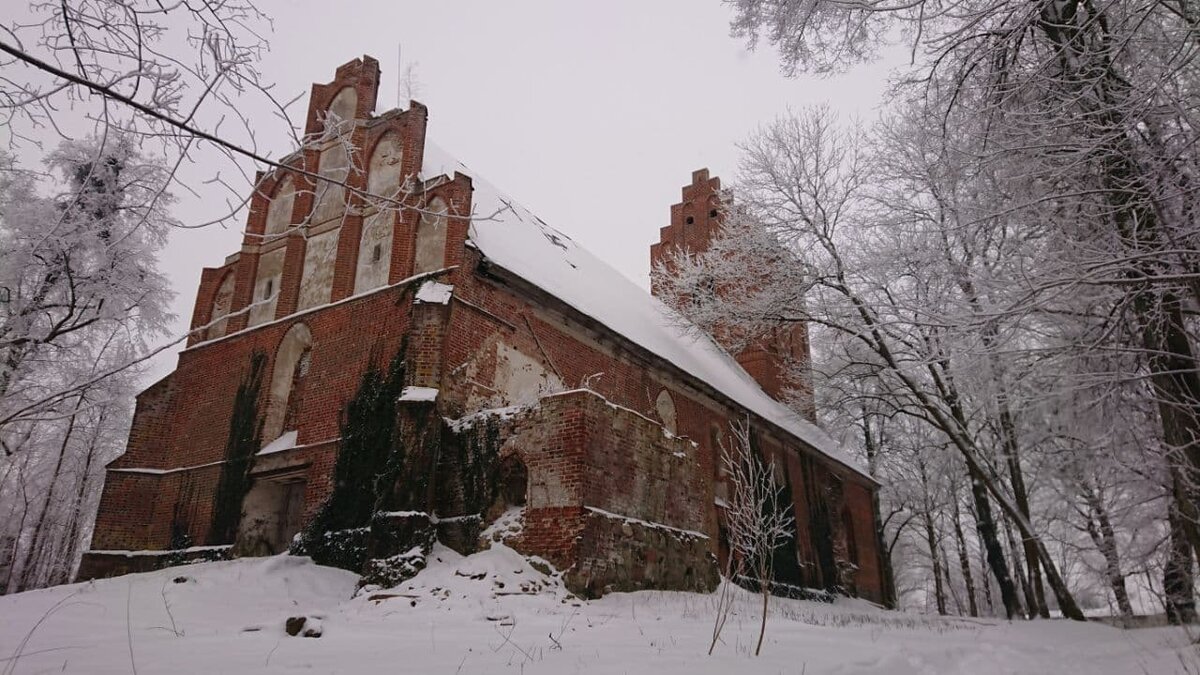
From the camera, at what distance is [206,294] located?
16.5 metres

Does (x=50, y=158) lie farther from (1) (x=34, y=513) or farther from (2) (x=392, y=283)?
(1) (x=34, y=513)

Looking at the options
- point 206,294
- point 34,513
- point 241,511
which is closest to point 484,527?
point 241,511

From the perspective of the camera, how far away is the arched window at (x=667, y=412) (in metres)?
18.0

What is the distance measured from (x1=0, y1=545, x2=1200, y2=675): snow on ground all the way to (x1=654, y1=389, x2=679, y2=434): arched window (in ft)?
23.8

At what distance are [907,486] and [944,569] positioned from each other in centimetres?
1012

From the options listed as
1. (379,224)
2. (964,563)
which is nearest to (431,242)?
(379,224)

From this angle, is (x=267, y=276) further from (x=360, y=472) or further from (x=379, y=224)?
(x=360, y=472)

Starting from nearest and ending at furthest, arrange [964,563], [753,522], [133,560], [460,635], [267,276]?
[460,635] → [753,522] → [133,560] → [267,276] → [964,563]

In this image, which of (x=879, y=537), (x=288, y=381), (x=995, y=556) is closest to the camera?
(x=288, y=381)

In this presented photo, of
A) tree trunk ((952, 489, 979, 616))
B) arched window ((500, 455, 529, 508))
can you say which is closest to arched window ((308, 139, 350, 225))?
arched window ((500, 455, 529, 508))

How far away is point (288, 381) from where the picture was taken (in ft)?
47.0

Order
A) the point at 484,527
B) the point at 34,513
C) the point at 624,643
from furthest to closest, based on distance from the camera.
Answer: the point at 34,513
the point at 484,527
the point at 624,643

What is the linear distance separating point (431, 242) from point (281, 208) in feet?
17.3

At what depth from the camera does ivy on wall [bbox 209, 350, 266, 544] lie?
13477mm
